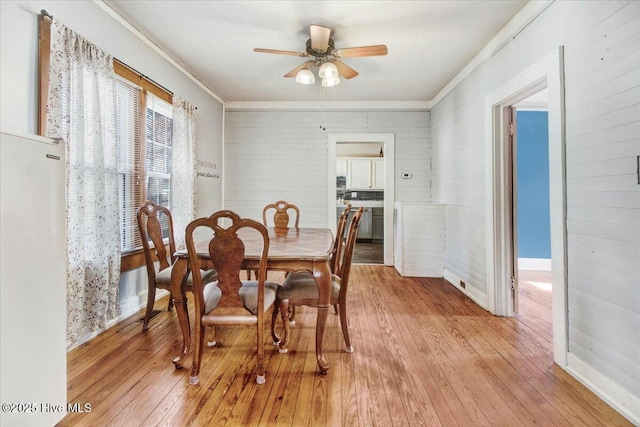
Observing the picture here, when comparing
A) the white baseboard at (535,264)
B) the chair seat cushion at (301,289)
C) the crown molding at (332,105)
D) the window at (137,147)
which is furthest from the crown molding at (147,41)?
the white baseboard at (535,264)

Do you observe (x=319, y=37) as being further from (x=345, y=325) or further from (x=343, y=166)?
(x=343, y=166)

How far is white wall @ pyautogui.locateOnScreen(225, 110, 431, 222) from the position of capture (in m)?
4.86

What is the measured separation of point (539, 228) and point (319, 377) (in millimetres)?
4438

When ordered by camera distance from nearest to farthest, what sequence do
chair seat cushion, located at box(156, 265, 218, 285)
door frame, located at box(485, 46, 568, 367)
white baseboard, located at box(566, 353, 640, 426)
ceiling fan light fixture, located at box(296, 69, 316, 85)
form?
white baseboard, located at box(566, 353, 640, 426), door frame, located at box(485, 46, 568, 367), chair seat cushion, located at box(156, 265, 218, 285), ceiling fan light fixture, located at box(296, 69, 316, 85)

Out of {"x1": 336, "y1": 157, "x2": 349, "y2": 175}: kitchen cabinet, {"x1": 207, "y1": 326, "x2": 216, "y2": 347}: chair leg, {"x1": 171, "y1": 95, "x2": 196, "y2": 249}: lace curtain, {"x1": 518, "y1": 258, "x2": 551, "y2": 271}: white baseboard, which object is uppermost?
{"x1": 336, "y1": 157, "x2": 349, "y2": 175}: kitchen cabinet

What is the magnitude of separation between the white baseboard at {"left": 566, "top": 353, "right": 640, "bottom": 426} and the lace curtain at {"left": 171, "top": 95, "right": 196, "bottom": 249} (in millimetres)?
3608

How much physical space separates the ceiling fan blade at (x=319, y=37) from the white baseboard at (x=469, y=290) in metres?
2.90

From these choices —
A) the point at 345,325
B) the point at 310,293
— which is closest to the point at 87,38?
the point at 310,293

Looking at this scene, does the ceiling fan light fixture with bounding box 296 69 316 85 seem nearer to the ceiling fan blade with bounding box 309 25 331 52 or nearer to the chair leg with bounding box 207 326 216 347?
the ceiling fan blade with bounding box 309 25 331 52

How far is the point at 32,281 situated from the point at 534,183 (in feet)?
18.4

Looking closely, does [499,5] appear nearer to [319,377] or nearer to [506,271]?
[506,271]

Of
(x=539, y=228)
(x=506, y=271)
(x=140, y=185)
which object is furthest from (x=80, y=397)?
(x=539, y=228)

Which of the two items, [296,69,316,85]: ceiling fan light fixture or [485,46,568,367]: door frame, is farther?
[296,69,316,85]: ceiling fan light fixture

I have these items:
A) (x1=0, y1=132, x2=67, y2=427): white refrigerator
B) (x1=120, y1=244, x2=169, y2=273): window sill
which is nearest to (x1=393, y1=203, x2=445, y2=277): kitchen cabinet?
(x1=120, y1=244, x2=169, y2=273): window sill
